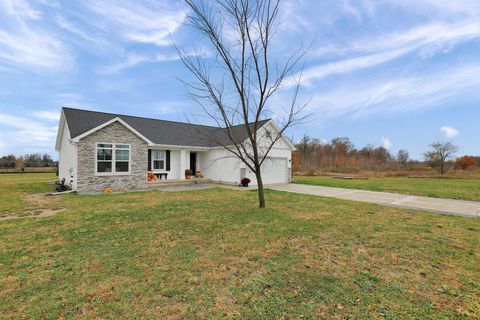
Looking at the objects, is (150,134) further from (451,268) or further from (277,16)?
(451,268)

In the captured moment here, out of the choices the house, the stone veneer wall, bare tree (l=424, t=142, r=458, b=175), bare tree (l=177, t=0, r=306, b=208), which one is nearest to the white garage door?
the house

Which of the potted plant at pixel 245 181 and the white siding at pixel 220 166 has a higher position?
the white siding at pixel 220 166

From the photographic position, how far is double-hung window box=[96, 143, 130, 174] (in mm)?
12594

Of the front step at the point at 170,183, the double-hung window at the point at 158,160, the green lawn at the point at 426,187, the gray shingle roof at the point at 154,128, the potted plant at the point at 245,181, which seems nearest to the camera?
the green lawn at the point at 426,187

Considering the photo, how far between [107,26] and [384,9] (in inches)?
514

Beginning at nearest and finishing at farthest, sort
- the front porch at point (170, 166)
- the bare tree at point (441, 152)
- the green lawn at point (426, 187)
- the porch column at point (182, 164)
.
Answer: the green lawn at point (426, 187)
the front porch at point (170, 166)
the porch column at point (182, 164)
the bare tree at point (441, 152)

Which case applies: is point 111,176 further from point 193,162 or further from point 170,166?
point 193,162

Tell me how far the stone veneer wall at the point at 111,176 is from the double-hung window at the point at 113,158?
0.22 meters

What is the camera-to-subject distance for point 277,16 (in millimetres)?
7445

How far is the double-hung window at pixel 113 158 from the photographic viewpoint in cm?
1259

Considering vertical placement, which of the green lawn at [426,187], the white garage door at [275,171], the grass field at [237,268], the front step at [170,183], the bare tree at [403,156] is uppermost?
the bare tree at [403,156]

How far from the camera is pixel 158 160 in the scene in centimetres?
1655

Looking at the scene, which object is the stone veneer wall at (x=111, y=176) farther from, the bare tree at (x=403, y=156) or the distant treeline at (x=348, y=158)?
the bare tree at (x=403, y=156)

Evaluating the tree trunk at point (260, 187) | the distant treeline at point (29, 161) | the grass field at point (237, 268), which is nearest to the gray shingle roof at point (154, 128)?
the tree trunk at point (260, 187)
